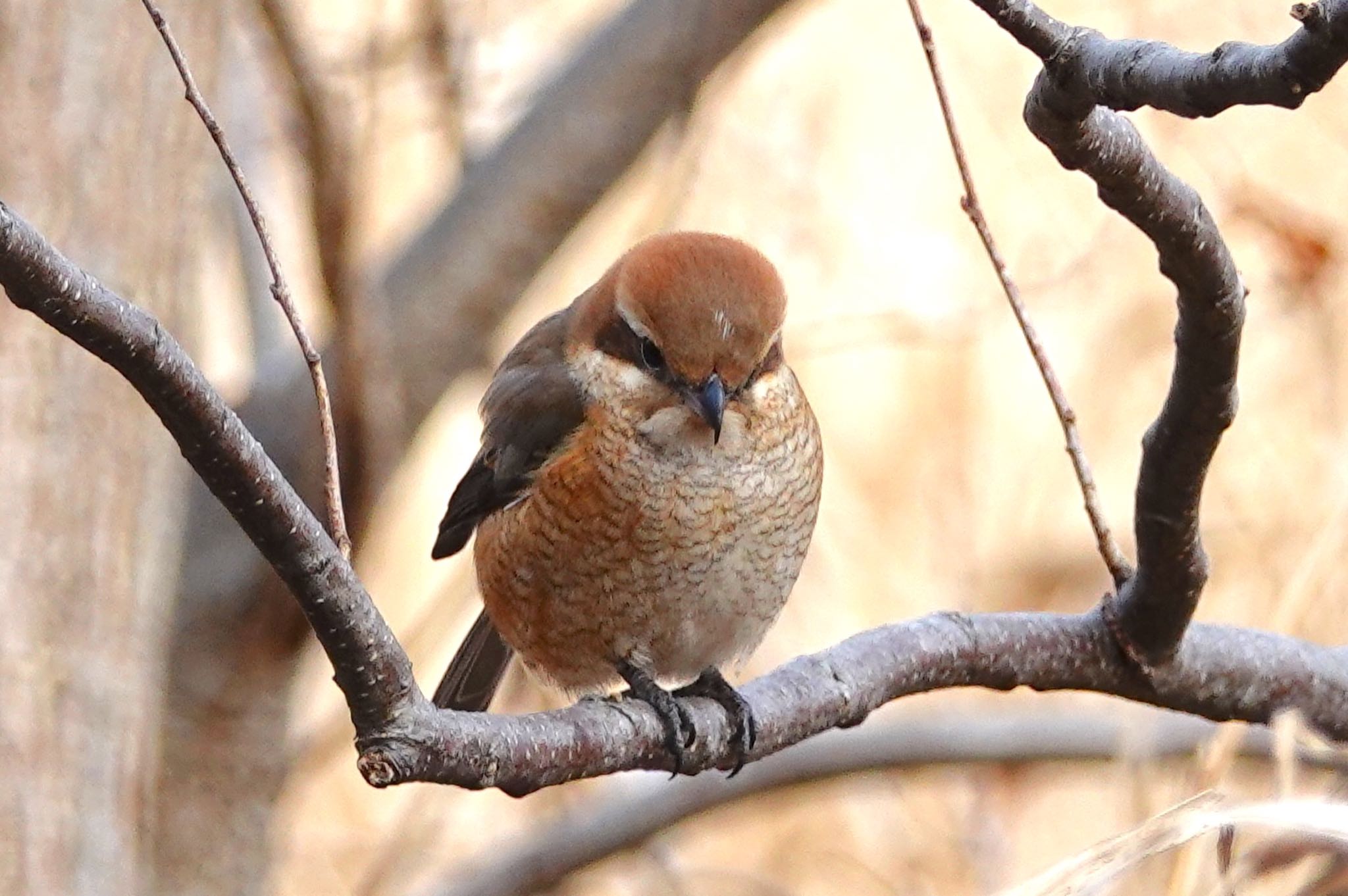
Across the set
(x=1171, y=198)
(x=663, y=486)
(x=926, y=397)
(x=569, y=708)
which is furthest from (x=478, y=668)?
(x=926, y=397)

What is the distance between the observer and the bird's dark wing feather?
10.6ft

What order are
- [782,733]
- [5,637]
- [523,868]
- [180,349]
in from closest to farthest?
[180,349] → [782,733] → [5,637] → [523,868]

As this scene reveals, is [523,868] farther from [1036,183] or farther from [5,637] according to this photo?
[1036,183]

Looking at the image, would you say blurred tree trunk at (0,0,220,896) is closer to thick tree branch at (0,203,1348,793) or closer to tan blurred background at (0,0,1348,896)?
tan blurred background at (0,0,1348,896)

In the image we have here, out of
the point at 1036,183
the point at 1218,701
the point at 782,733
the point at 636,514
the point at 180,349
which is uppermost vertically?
the point at 1036,183

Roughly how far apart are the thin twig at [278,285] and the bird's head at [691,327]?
101 cm

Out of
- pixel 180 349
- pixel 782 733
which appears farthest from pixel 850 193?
pixel 180 349

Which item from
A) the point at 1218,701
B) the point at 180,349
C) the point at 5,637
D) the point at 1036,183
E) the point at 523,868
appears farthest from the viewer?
the point at 1036,183

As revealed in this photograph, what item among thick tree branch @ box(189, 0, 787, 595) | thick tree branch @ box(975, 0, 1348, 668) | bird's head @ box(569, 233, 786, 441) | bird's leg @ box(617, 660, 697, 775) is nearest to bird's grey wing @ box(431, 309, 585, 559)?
bird's head @ box(569, 233, 786, 441)

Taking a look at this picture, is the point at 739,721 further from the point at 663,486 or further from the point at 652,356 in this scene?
the point at 652,356

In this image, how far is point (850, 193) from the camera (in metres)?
7.48

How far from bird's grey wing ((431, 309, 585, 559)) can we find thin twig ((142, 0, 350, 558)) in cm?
119

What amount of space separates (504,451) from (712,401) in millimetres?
583

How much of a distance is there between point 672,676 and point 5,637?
4.13 ft
